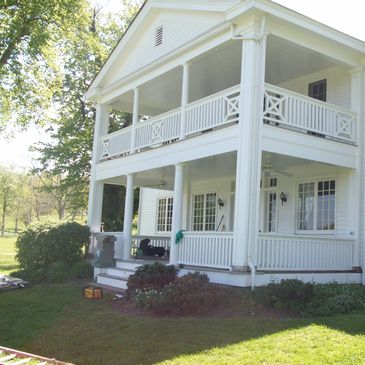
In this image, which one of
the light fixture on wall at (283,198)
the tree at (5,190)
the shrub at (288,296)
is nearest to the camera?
the shrub at (288,296)

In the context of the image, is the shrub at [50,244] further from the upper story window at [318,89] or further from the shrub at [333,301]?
the shrub at [333,301]

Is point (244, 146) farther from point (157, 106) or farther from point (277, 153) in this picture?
point (157, 106)

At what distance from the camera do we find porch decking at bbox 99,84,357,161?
12.2m

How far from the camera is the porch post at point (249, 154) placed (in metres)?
11.0

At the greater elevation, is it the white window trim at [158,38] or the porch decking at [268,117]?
the white window trim at [158,38]

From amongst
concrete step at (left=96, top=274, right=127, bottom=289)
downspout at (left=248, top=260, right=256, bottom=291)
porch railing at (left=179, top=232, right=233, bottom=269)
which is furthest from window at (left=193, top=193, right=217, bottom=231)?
downspout at (left=248, top=260, right=256, bottom=291)

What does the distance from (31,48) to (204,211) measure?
366 inches

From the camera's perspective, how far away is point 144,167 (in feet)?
51.8

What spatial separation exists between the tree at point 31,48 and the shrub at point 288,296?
13.8m

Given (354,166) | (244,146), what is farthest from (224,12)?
(354,166)

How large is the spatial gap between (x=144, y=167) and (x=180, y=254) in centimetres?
368

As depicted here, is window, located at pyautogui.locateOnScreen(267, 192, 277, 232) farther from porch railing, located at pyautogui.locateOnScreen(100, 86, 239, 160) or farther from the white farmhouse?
porch railing, located at pyautogui.locateOnScreen(100, 86, 239, 160)

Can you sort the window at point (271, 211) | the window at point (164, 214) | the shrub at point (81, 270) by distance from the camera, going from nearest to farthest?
the shrub at point (81, 270) < the window at point (271, 211) < the window at point (164, 214)

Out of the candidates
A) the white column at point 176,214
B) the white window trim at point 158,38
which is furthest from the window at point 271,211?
the white window trim at point 158,38
